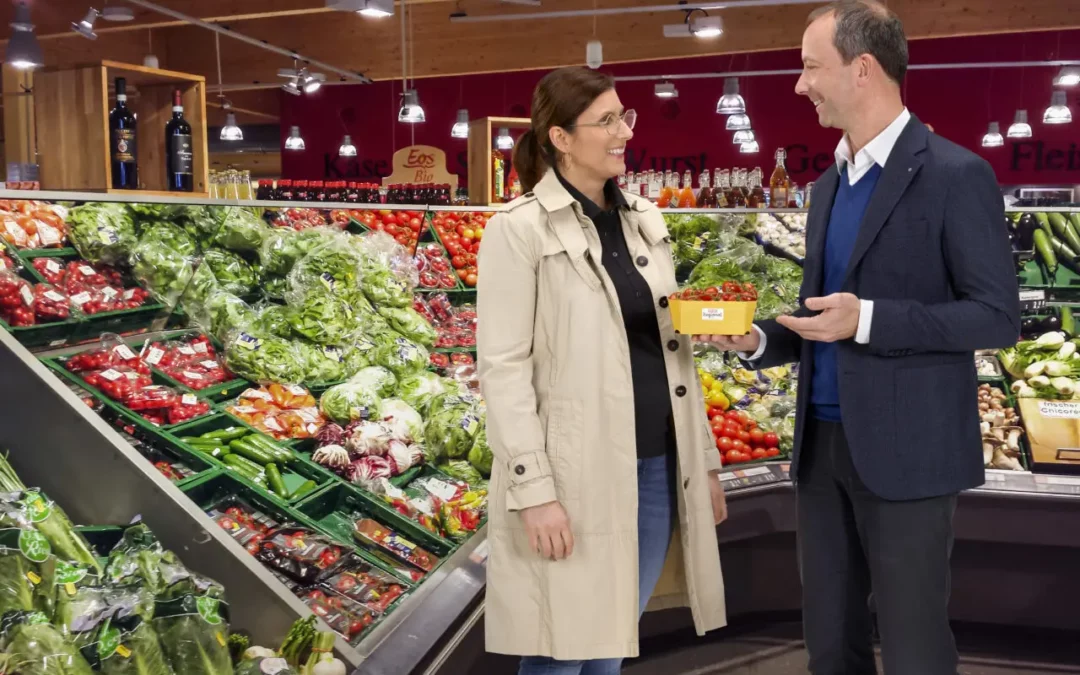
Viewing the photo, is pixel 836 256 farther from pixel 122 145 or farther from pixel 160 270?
pixel 122 145

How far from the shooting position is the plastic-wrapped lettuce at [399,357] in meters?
3.71

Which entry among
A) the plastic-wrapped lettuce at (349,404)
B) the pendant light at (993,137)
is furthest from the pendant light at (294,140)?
the plastic-wrapped lettuce at (349,404)

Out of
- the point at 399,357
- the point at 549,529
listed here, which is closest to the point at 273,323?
the point at 399,357

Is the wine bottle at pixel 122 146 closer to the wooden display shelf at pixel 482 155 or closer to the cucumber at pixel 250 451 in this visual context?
the cucumber at pixel 250 451

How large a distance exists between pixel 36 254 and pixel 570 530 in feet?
6.31

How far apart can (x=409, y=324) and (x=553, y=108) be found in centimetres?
217

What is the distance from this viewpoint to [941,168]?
1823 mm

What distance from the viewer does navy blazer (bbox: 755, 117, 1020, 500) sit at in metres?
Answer: 1.79

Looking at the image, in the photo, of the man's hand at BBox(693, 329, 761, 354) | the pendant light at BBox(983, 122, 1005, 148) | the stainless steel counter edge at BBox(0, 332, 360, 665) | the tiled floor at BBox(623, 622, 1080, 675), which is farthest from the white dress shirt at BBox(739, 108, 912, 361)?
the pendant light at BBox(983, 122, 1005, 148)

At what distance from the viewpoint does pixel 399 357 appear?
372 cm

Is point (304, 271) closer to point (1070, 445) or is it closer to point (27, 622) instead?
point (27, 622)

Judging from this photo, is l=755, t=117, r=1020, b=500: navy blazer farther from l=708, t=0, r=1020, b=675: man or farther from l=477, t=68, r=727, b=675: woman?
l=477, t=68, r=727, b=675: woman

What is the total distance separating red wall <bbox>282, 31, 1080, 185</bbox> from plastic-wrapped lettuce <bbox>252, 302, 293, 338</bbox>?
10.4 meters

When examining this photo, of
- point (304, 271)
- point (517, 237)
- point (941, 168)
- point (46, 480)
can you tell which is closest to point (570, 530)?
point (517, 237)
